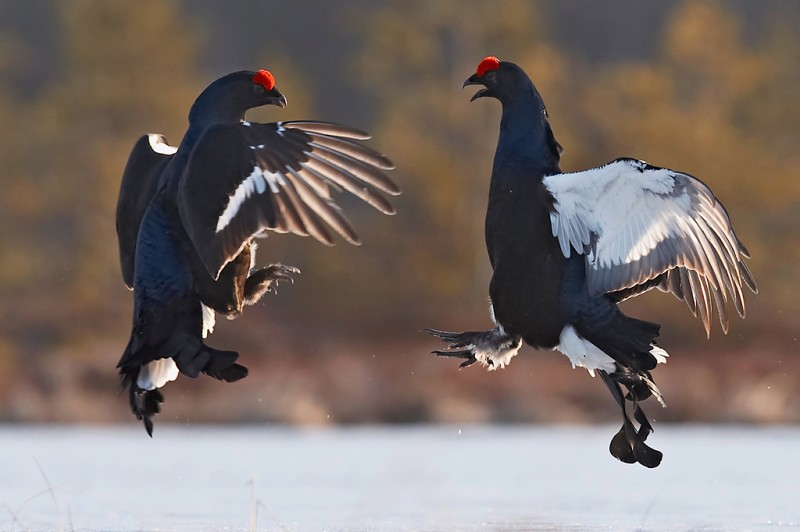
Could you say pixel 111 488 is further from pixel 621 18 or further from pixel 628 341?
pixel 621 18

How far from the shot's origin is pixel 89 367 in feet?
62.8

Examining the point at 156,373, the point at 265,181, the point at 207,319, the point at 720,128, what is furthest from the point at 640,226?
the point at 720,128

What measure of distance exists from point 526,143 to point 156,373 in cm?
175

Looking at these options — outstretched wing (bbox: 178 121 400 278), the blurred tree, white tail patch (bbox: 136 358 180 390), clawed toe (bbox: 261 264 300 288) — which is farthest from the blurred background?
outstretched wing (bbox: 178 121 400 278)

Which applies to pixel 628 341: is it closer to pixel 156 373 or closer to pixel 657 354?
pixel 657 354

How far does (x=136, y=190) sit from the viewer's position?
569cm

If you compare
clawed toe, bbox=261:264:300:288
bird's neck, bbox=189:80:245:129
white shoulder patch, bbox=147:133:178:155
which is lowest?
clawed toe, bbox=261:264:300:288

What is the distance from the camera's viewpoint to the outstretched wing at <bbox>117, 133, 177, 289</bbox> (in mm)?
5660

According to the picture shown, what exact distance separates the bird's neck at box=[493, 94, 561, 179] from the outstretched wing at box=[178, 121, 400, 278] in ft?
2.62

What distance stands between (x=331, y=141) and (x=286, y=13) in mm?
36533

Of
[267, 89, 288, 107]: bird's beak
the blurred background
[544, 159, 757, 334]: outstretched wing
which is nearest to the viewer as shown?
[544, 159, 757, 334]: outstretched wing

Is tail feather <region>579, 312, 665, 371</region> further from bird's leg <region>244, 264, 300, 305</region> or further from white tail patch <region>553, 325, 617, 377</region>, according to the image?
bird's leg <region>244, 264, 300, 305</region>

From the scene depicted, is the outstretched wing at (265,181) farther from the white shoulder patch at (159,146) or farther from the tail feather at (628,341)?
the tail feather at (628,341)

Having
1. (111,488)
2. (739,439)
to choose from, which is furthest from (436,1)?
(111,488)
